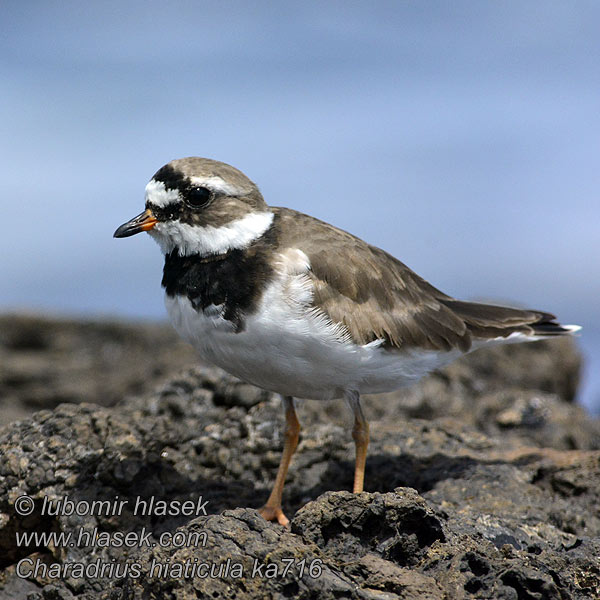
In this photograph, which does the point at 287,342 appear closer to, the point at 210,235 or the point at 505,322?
the point at 210,235

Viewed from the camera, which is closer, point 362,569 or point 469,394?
point 362,569

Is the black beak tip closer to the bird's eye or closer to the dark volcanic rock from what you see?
the bird's eye

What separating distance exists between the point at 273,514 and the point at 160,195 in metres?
2.57

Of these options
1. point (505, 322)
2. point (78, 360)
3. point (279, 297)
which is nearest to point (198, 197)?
point (279, 297)

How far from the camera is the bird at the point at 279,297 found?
5.35m

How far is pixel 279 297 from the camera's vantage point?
17.4 ft

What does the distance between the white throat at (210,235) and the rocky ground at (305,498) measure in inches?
59.4

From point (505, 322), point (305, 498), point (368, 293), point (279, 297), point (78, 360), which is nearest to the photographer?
point (279, 297)

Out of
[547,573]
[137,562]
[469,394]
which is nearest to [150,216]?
[137,562]

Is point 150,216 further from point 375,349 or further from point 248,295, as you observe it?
point 375,349

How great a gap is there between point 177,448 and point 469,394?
4.91 m

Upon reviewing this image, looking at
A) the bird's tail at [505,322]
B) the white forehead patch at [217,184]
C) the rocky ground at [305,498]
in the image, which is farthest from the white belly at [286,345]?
the bird's tail at [505,322]

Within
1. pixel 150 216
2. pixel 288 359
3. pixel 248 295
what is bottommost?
pixel 288 359

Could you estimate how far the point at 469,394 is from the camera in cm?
1011
